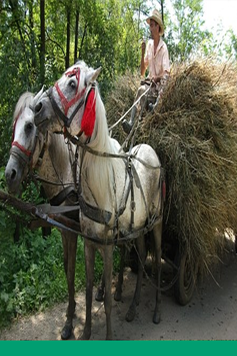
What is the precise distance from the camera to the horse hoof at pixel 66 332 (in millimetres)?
3256

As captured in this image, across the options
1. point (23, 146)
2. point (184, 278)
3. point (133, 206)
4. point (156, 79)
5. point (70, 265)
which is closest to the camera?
point (23, 146)

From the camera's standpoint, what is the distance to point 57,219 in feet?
9.65

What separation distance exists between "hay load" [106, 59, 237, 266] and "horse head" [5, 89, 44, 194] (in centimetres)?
124

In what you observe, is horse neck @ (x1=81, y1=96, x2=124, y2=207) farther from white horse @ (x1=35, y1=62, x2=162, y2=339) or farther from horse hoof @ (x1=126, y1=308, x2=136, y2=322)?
horse hoof @ (x1=126, y1=308, x2=136, y2=322)

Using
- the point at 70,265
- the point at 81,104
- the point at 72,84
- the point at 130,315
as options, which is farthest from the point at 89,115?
the point at 130,315

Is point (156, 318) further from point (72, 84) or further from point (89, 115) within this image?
point (72, 84)

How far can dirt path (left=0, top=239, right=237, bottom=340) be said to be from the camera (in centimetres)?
337

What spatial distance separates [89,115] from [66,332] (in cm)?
230

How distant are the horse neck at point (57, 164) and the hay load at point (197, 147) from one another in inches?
37.0

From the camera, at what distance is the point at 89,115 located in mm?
2131

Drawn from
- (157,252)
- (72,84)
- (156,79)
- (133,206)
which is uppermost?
(156,79)

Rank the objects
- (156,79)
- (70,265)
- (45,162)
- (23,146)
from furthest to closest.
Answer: (156,79), (70,265), (45,162), (23,146)

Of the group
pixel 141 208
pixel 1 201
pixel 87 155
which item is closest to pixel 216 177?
pixel 141 208

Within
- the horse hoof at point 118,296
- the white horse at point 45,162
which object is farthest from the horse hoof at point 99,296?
the white horse at point 45,162
